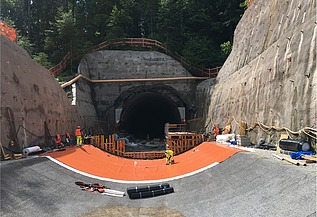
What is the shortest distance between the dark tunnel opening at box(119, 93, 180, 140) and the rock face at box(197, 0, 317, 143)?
14319 millimetres

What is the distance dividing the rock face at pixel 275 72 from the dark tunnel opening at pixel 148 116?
14319mm

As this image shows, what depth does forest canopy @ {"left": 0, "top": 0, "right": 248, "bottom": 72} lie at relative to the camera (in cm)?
3422

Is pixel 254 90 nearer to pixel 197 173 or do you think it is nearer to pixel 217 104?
pixel 197 173

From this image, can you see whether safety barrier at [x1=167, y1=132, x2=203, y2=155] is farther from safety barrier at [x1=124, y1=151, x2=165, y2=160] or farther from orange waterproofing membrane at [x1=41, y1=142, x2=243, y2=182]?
orange waterproofing membrane at [x1=41, y1=142, x2=243, y2=182]

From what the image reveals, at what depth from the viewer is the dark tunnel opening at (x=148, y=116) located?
35125mm

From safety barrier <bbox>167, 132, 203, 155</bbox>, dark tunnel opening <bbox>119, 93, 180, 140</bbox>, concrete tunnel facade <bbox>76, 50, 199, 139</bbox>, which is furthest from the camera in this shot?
dark tunnel opening <bbox>119, 93, 180, 140</bbox>

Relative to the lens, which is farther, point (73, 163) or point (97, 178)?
point (73, 163)

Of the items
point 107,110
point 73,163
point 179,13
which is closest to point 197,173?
point 73,163

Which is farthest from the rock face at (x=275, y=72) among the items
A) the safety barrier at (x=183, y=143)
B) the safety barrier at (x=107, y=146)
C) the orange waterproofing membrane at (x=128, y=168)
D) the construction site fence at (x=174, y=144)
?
the safety barrier at (x=107, y=146)

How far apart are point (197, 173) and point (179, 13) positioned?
3557cm

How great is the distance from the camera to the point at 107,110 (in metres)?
30.9

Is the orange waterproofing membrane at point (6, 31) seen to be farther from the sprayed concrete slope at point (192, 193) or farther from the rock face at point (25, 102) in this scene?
the sprayed concrete slope at point (192, 193)

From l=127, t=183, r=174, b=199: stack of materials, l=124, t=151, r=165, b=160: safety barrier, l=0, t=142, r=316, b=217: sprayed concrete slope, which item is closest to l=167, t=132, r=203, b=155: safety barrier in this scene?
l=124, t=151, r=165, b=160: safety barrier

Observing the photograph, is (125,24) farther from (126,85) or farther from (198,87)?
(198,87)
